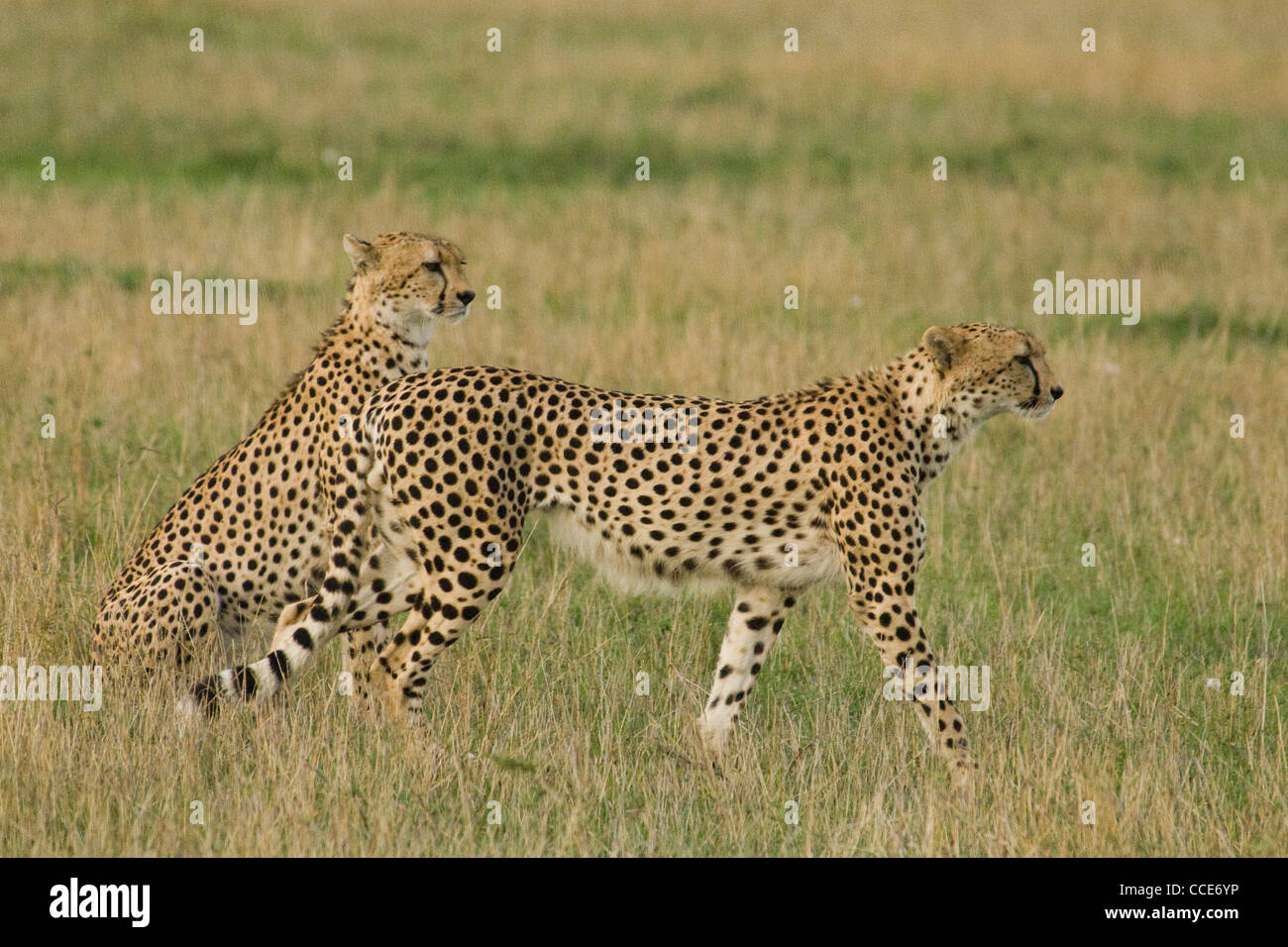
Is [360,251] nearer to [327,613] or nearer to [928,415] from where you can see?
[327,613]

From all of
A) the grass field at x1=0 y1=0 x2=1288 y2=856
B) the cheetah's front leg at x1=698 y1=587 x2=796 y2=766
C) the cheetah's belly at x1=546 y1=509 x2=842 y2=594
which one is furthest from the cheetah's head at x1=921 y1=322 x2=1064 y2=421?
the grass field at x1=0 y1=0 x2=1288 y2=856

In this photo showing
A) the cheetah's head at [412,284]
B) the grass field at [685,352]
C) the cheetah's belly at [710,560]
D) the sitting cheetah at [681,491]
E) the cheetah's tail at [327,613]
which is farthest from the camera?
the cheetah's head at [412,284]

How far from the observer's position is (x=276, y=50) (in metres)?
16.4

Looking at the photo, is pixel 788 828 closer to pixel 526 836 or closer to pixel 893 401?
pixel 526 836

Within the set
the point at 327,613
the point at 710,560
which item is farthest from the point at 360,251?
the point at 710,560

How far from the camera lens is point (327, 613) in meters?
4.53

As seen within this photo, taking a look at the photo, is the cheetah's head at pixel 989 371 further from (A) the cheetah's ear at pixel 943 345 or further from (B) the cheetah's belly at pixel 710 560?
(B) the cheetah's belly at pixel 710 560

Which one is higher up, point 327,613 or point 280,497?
point 280,497

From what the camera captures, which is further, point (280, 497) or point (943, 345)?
point (280, 497)

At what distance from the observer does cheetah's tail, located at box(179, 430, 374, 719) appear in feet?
14.3

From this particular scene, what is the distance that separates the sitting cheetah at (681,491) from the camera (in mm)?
4531

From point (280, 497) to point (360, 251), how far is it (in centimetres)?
81

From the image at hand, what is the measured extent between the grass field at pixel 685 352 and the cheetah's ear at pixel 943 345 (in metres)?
0.96

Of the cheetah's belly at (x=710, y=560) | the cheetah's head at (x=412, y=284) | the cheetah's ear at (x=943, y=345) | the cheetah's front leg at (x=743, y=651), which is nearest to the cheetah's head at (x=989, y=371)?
the cheetah's ear at (x=943, y=345)
